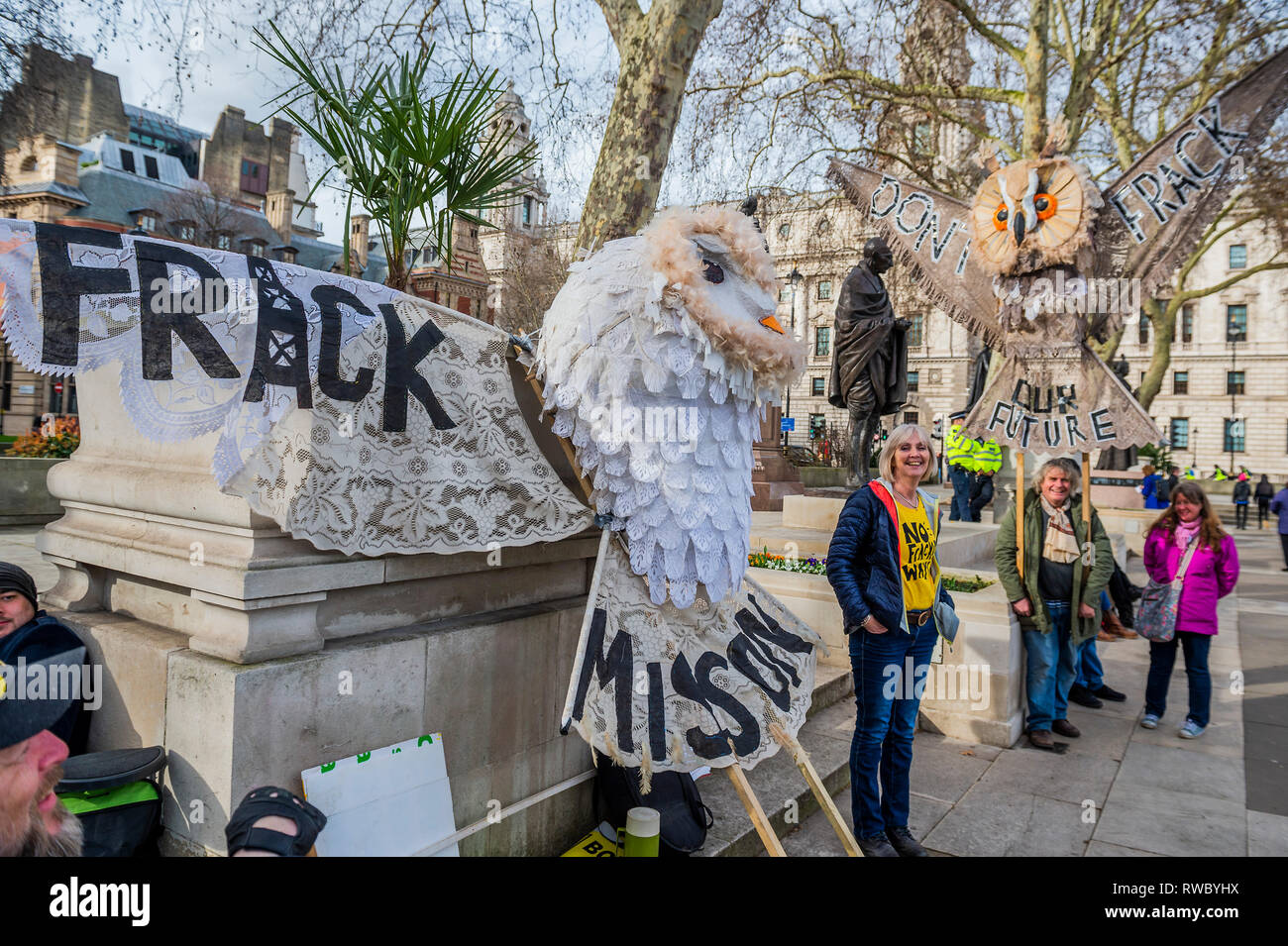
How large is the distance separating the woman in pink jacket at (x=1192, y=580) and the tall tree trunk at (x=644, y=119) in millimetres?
4919

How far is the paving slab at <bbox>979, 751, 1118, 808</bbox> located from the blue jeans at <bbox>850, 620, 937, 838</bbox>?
1.31 metres

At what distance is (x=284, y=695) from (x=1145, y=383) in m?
24.0

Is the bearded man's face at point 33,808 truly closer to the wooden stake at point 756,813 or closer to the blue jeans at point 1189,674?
the wooden stake at point 756,813

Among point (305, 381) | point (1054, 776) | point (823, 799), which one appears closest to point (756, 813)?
point (823, 799)

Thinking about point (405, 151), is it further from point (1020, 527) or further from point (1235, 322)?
point (1235, 322)

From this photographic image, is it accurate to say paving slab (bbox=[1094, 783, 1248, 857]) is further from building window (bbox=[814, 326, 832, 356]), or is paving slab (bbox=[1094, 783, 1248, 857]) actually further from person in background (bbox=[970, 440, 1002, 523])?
building window (bbox=[814, 326, 832, 356])

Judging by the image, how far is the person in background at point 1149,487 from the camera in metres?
17.0

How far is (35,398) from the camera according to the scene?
32.7 m

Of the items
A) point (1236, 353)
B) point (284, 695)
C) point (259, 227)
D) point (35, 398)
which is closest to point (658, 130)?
point (284, 695)

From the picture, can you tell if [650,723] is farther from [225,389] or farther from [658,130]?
[658,130]

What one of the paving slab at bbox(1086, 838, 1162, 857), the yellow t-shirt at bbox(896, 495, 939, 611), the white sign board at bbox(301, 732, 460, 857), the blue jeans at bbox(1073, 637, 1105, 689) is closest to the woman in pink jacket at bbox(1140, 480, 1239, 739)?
the blue jeans at bbox(1073, 637, 1105, 689)

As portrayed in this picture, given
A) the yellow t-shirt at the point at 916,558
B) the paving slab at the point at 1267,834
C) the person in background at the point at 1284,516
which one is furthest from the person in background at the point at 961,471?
the yellow t-shirt at the point at 916,558

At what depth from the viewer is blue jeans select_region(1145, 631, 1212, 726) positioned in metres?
5.21
